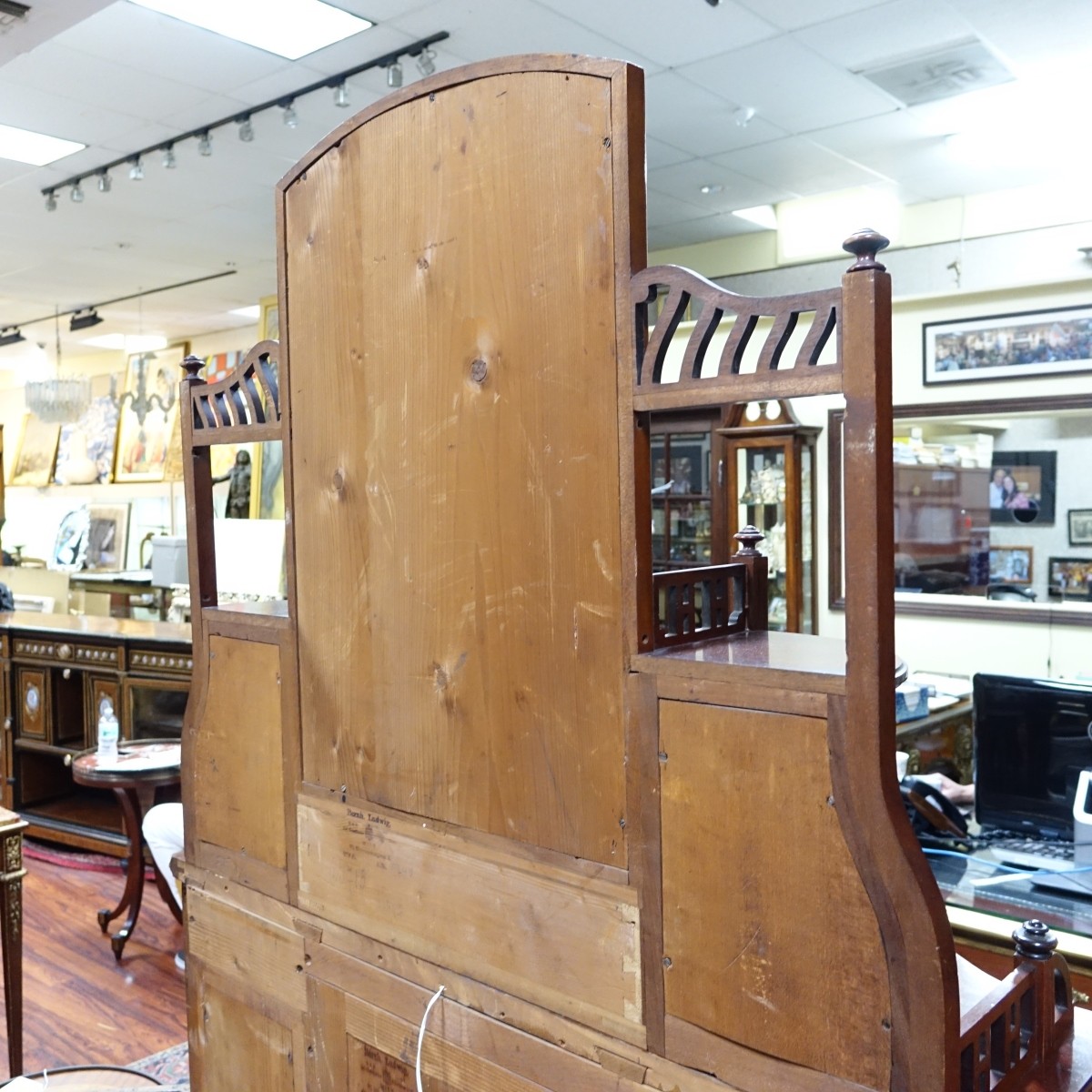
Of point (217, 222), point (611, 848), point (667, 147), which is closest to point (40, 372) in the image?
point (217, 222)

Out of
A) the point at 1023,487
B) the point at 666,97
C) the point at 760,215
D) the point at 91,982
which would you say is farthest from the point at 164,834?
the point at 760,215

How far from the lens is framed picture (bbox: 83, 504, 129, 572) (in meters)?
11.3

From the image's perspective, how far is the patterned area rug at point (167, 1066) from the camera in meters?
3.06

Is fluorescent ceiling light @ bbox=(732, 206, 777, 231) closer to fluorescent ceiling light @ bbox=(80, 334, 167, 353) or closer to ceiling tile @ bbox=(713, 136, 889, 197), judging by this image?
ceiling tile @ bbox=(713, 136, 889, 197)

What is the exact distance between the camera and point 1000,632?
222 inches

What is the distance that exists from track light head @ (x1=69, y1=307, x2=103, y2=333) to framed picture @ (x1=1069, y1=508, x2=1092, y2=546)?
319 inches

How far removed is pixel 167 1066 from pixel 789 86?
13.8 feet

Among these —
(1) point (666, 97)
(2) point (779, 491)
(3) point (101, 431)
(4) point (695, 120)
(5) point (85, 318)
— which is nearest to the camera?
(1) point (666, 97)

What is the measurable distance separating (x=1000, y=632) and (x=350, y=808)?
4.93 m

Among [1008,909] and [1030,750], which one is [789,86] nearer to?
[1030,750]

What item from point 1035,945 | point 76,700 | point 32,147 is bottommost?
point 76,700

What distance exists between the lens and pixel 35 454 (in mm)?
12711

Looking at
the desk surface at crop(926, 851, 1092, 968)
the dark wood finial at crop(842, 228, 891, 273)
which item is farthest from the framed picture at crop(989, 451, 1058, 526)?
the dark wood finial at crop(842, 228, 891, 273)

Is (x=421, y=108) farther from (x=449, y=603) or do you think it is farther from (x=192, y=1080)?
(x=192, y=1080)
